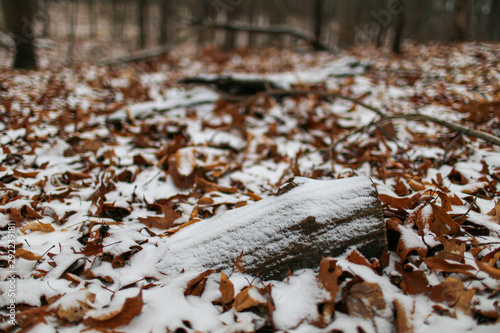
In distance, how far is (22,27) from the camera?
494 cm

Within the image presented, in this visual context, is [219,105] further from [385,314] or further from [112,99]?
[385,314]

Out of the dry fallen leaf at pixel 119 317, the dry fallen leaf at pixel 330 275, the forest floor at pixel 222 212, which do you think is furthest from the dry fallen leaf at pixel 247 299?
the dry fallen leaf at pixel 119 317

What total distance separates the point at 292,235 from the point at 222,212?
0.50 meters

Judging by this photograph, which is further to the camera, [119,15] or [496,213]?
[119,15]

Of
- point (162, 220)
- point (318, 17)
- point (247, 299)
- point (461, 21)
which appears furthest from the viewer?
point (318, 17)

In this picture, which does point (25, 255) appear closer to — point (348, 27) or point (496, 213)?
point (496, 213)

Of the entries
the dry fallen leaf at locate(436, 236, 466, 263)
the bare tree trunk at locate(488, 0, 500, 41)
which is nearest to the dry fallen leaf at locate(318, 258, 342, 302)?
the dry fallen leaf at locate(436, 236, 466, 263)

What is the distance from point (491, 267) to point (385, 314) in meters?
0.41

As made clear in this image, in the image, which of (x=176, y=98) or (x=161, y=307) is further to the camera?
(x=176, y=98)

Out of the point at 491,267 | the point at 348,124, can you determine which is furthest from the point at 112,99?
the point at 491,267

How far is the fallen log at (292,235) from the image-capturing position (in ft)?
3.54

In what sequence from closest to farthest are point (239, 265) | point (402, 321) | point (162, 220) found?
point (402, 321)
point (239, 265)
point (162, 220)

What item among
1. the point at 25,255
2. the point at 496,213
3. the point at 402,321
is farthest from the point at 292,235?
the point at 25,255

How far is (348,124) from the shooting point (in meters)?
3.06
